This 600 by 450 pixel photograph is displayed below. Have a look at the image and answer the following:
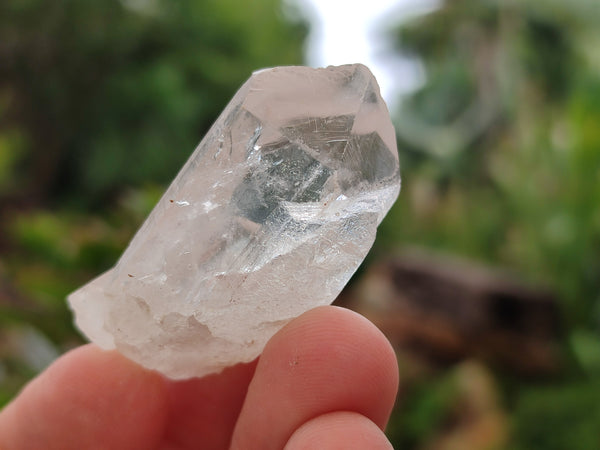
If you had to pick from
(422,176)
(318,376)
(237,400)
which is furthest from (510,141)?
(318,376)

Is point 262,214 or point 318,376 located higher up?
point 262,214

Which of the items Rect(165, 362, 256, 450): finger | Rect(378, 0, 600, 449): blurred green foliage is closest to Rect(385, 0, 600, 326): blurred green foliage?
Rect(378, 0, 600, 449): blurred green foliage

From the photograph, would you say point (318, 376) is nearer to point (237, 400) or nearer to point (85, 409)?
point (237, 400)

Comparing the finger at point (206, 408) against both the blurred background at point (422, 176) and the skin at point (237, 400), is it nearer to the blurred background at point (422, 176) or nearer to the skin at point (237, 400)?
the skin at point (237, 400)

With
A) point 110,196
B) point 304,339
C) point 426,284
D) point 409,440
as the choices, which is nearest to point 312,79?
point 304,339

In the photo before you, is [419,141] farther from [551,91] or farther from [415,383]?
[415,383]

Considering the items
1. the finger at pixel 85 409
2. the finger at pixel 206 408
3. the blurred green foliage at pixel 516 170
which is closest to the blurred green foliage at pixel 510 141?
the blurred green foliage at pixel 516 170
